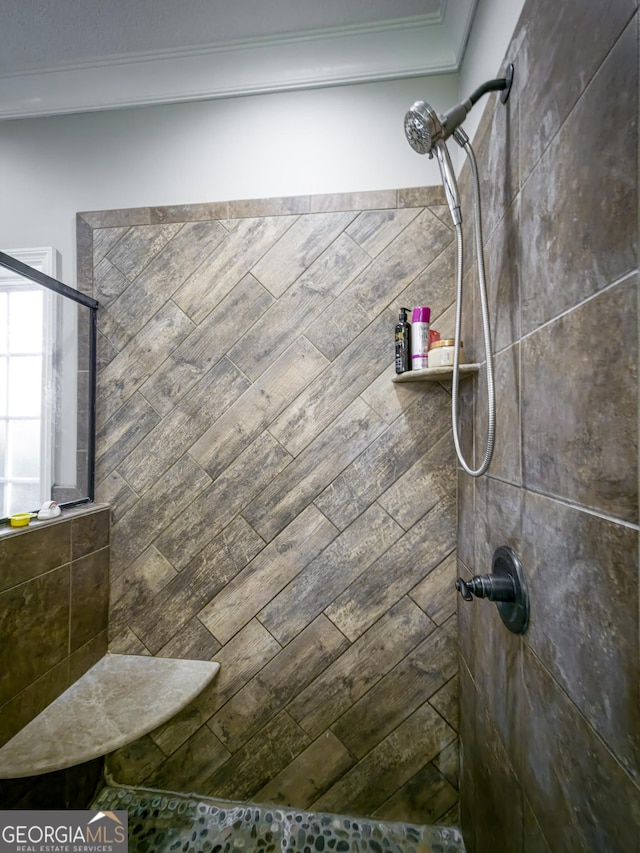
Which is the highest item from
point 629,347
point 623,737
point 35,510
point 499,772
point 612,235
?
point 612,235

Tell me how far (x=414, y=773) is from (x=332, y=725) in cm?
32

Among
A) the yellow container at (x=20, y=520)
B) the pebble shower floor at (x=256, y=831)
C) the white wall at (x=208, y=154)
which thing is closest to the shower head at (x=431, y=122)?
the white wall at (x=208, y=154)

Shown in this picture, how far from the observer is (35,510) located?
125 cm

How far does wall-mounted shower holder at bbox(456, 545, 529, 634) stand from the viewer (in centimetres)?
79

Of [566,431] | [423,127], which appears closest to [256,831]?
[566,431]

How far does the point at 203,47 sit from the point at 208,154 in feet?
1.20

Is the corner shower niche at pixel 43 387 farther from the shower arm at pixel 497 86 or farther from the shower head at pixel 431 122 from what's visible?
the shower arm at pixel 497 86

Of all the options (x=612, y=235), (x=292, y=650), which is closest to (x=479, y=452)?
(x=612, y=235)

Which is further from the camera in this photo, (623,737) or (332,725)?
(332,725)

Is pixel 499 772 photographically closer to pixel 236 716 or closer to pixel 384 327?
pixel 236 716

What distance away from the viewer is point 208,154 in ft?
4.73

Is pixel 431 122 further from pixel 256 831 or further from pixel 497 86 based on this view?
pixel 256 831

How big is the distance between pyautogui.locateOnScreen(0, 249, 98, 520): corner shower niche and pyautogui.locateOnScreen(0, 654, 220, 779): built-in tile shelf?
2.13ft

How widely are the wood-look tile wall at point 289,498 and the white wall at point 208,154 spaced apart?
0.31ft
